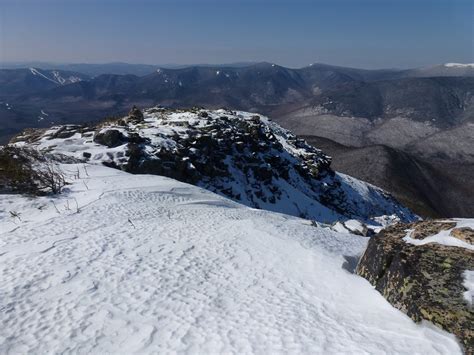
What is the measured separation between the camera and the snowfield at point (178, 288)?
6.96 m

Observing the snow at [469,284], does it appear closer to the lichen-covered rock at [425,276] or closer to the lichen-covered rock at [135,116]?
the lichen-covered rock at [425,276]

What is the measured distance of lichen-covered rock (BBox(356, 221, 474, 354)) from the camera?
24.3 feet

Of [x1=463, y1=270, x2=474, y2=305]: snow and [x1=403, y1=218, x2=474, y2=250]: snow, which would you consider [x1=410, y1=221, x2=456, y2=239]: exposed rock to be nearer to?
[x1=403, y1=218, x2=474, y2=250]: snow

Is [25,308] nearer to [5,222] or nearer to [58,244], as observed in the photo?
[58,244]

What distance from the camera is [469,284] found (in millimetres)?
7984

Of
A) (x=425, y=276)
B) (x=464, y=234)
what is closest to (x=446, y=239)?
(x=464, y=234)

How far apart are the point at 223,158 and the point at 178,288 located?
115 ft

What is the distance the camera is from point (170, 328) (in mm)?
7297

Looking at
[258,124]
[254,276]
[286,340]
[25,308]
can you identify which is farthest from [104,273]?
[258,124]

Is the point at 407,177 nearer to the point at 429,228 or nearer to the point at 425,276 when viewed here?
the point at 429,228

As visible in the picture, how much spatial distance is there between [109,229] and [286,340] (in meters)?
7.51

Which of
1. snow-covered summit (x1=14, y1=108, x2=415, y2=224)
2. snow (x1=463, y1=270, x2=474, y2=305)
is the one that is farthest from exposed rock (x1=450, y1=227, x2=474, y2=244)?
snow-covered summit (x1=14, y1=108, x2=415, y2=224)

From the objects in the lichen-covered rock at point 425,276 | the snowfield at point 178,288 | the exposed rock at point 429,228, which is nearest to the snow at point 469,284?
the lichen-covered rock at point 425,276

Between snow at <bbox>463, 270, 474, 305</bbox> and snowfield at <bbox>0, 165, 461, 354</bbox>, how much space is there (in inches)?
40.9
